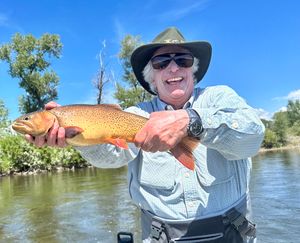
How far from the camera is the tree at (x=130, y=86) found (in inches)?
1812

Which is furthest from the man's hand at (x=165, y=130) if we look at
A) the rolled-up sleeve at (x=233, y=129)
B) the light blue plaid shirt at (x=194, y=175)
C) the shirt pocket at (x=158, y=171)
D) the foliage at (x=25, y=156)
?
the foliage at (x=25, y=156)

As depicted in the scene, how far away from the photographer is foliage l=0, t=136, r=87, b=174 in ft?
103

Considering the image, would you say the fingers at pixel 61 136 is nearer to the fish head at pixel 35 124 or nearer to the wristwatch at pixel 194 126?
the fish head at pixel 35 124

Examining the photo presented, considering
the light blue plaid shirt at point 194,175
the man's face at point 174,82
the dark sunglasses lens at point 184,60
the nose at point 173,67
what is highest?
the dark sunglasses lens at point 184,60

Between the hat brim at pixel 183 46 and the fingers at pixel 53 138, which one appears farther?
the hat brim at pixel 183 46

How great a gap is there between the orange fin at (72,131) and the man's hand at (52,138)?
3cm

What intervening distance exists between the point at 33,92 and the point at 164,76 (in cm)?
4109

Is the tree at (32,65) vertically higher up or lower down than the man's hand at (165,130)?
higher up

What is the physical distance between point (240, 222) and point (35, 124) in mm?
1523

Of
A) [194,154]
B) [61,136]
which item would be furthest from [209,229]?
[61,136]

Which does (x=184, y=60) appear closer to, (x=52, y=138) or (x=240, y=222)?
(x=52, y=138)

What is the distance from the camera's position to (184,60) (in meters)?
2.89

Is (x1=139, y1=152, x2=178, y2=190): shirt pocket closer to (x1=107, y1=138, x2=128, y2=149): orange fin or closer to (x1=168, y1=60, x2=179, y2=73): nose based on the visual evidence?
(x1=107, y1=138, x2=128, y2=149): orange fin

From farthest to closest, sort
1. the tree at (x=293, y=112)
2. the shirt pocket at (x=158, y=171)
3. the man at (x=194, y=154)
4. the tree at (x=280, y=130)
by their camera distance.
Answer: the tree at (x=293, y=112) → the tree at (x=280, y=130) → the shirt pocket at (x=158, y=171) → the man at (x=194, y=154)
